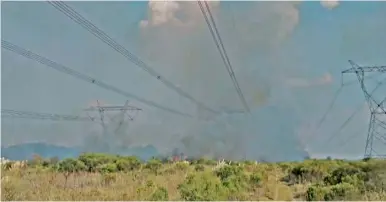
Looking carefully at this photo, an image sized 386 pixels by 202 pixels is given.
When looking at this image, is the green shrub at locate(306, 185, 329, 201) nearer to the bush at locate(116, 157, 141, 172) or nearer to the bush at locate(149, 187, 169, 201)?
the bush at locate(149, 187, 169, 201)

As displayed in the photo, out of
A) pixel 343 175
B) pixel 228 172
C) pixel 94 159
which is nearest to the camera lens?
pixel 343 175

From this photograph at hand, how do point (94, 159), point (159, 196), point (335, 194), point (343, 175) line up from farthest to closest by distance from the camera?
1. point (94, 159)
2. point (343, 175)
3. point (335, 194)
4. point (159, 196)

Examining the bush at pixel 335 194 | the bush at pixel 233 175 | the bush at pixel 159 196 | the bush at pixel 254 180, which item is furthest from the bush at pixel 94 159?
the bush at pixel 159 196

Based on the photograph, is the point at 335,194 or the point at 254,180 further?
the point at 254,180

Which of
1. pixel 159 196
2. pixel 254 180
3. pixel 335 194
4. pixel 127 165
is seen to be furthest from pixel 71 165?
pixel 159 196

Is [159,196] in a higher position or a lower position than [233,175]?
lower

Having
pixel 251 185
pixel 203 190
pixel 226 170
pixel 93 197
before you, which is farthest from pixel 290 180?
pixel 93 197

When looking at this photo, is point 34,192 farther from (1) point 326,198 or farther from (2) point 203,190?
(1) point 326,198

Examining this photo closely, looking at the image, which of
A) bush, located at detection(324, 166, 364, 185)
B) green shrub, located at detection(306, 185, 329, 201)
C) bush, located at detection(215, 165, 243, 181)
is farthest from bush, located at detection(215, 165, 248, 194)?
bush, located at detection(324, 166, 364, 185)

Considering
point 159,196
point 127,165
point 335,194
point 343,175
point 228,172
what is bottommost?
point 159,196

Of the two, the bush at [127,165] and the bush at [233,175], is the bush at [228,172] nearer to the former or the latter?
the bush at [233,175]

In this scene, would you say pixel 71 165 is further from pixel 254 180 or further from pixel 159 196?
pixel 159 196

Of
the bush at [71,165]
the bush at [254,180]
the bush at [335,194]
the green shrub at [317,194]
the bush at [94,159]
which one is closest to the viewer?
the bush at [335,194]

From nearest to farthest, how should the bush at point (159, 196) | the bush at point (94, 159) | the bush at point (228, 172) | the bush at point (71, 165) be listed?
the bush at point (159, 196) → the bush at point (228, 172) → the bush at point (71, 165) → the bush at point (94, 159)
